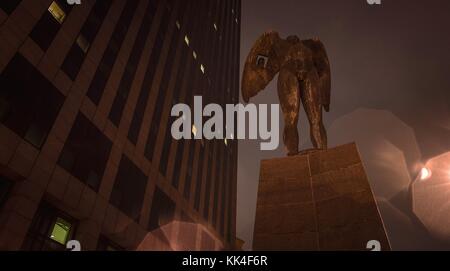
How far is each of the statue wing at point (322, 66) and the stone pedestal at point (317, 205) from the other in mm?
2999

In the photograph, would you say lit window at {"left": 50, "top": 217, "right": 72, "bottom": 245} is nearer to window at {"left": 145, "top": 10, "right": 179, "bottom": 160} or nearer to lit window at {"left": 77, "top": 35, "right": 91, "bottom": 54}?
window at {"left": 145, "top": 10, "right": 179, "bottom": 160}

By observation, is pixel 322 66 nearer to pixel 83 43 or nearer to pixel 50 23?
pixel 50 23

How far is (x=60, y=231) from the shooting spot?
562 inches

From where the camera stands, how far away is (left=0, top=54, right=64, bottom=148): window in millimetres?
12562

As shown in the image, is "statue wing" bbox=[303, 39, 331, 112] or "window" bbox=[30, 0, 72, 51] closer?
"statue wing" bbox=[303, 39, 331, 112]

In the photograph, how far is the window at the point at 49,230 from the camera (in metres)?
12.8

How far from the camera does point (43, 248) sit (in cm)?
1306

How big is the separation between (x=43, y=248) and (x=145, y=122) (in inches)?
455

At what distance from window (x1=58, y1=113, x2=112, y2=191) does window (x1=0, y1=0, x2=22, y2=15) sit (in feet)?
18.5

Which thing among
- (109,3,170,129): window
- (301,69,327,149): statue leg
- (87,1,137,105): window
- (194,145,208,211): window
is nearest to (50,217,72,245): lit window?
(109,3,170,129): window

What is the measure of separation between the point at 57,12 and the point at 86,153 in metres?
7.92

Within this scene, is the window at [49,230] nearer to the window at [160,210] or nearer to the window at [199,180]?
the window at [160,210]

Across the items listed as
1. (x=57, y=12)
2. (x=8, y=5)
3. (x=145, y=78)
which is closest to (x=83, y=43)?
(x=57, y=12)
